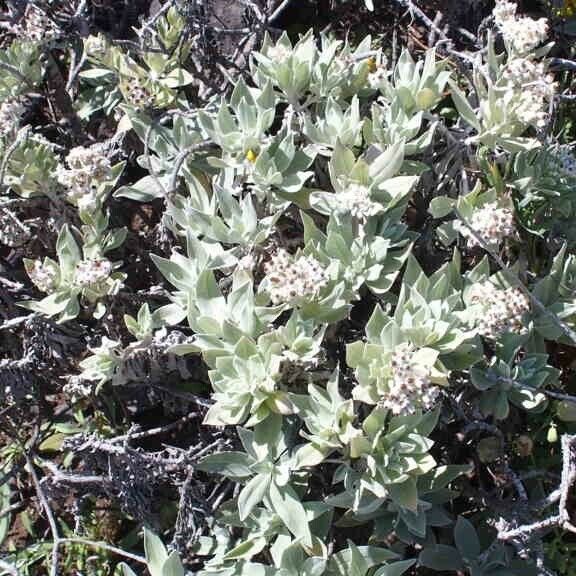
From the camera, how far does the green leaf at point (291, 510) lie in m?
2.04

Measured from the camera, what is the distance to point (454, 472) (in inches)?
85.3

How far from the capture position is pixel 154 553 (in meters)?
2.13

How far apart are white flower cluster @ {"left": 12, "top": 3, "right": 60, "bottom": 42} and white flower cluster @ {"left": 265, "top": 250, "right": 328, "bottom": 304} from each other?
1.39 metres

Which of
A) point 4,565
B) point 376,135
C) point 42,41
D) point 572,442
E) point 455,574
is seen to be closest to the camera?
point 572,442

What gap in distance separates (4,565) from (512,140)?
6.53 feet

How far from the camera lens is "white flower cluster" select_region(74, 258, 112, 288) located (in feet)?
7.60

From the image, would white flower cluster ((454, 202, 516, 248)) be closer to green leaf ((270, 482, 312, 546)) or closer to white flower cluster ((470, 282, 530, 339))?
white flower cluster ((470, 282, 530, 339))

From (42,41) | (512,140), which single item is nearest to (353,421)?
(512,140)

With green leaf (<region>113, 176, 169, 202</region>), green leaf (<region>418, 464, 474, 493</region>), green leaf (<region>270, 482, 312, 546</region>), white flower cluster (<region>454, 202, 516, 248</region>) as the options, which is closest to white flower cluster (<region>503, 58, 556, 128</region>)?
white flower cluster (<region>454, 202, 516, 248</region>)

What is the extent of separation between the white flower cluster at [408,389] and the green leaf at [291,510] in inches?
15.6

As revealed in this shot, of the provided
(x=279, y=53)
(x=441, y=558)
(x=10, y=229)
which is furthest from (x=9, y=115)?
(x=441, y=558)

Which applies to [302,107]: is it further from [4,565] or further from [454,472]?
[4,565]

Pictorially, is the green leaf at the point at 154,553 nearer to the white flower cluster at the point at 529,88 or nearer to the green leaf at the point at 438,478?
the green leaf at the point at 438,478

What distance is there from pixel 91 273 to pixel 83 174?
33cm
